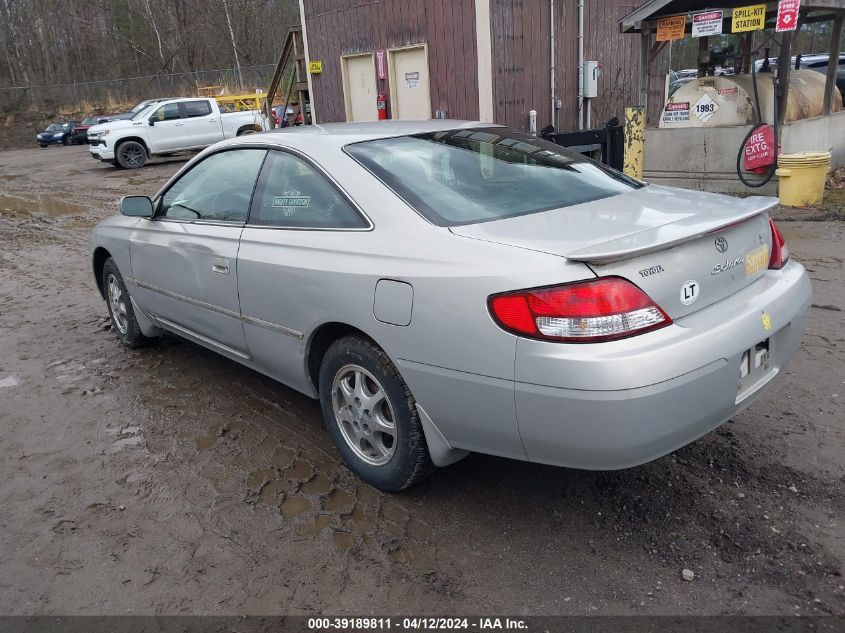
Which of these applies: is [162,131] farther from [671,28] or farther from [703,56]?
[703,56]

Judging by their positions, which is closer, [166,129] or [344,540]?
[344,540]

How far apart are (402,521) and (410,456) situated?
0.29 metres

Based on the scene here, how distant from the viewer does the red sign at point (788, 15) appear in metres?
7.89

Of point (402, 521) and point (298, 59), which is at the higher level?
point (298, 59)

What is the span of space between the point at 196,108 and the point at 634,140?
15.2 meters

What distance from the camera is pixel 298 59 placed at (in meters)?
15.9

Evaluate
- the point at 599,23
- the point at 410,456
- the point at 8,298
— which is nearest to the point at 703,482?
the point at 410,456

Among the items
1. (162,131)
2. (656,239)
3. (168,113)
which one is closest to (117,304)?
(656,239)

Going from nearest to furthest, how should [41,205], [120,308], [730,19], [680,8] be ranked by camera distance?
[120,308] < [730,19] < [680,8] < [41,205]

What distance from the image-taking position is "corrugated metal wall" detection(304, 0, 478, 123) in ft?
39.0

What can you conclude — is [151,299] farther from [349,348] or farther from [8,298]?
[8,298]

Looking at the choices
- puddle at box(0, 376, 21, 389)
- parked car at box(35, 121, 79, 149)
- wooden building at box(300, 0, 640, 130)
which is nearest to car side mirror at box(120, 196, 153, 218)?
puddle at box(0, 376, 21, 389)

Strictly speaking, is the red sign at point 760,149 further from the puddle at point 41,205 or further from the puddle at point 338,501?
the puddle at point 41,205

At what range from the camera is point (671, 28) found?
31.0ft
